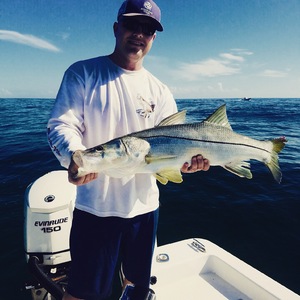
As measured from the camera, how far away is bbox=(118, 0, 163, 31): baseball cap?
9.14 ft

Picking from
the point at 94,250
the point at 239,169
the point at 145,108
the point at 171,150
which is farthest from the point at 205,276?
the point at 145,108

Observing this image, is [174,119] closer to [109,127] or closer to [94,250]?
[109,127]

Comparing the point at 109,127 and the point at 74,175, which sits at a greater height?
the point at 109,127

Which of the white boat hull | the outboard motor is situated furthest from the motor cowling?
the white boat hull

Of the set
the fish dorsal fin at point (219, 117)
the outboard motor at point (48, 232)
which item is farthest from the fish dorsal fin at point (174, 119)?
the outboard motor at point (48, 232)

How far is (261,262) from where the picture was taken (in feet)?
19.6

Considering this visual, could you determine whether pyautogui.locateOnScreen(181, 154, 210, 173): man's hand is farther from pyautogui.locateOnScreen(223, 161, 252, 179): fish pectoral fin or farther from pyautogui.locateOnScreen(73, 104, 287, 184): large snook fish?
pyautogui.locateOnScreen(223, 161, 252, 179): fish pectoral fin

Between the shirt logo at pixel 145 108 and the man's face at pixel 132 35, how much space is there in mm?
483

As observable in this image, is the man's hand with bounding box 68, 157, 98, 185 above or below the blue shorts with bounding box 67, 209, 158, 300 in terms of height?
above

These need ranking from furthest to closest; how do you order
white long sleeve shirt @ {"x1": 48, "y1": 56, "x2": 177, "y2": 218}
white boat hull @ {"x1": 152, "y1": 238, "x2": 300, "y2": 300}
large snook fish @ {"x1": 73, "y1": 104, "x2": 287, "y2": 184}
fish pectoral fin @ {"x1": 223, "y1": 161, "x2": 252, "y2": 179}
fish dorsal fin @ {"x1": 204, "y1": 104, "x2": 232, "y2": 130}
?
white boat hull @ {"x1": 152, "y1": 238, "x2": 300, "y2": 300} → fish pectoral fin @ {"x1": 223, "y1": 161, "x2": 252, "y2": 179} → fish dorsal fin @ {"x1": 204, "y1": 104, "x2": 232, "y2": 130} → white long sleeve shirt @ {"x1": 48, "y1": 56, "x2": 177, "y2": 218} → large snook fish @ {"x1": 73, "y1": 104, "x2": 287, "y2": 184}

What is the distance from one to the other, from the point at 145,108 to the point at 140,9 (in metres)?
1.06

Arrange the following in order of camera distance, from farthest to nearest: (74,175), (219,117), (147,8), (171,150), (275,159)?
(275,159), (219,117), (147,8), (171,150), (74,175)

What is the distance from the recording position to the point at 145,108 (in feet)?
9.71

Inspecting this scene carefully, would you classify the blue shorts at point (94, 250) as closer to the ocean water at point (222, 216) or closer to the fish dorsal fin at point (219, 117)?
the fish dorsal fin at point (219, 117)
